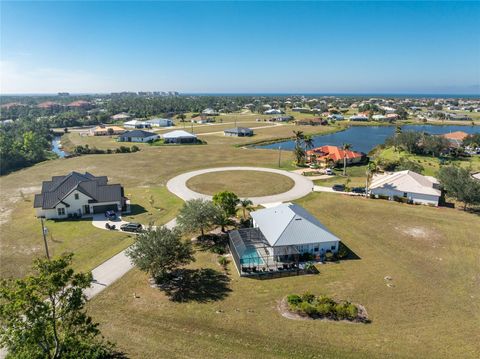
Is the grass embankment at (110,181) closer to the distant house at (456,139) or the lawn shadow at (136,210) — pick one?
the lawn shadow at (136,210)

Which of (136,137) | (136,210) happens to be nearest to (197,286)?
(136,210)

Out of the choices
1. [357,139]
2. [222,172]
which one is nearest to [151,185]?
[222,172]

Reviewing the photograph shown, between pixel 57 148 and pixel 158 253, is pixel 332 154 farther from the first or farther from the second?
pixel 57 148

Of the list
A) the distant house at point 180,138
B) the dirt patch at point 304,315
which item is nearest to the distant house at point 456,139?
the distant house at point 180,138

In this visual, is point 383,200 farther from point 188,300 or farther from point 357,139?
point 357,139

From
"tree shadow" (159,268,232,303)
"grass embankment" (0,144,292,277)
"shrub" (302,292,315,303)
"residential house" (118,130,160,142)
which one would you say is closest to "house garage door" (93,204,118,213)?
"grass embankment" (0,144,292,277)
